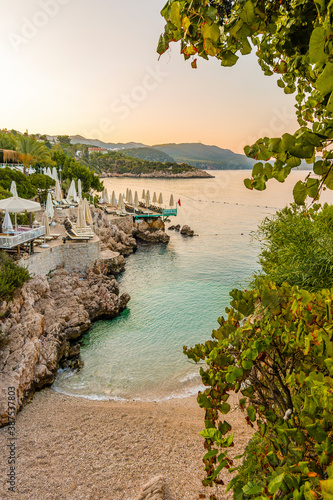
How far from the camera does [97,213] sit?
28.6 m

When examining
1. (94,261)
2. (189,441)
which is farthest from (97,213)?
(189,441)

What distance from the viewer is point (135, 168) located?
5714 inches

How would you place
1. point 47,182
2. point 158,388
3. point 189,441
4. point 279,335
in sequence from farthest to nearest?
1. point 47,182
2. point 158,388
3. point 189,441
4. point 279,335

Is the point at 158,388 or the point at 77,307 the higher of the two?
the point at 77,307

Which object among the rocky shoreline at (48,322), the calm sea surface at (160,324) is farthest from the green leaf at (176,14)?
the rocky shoreline at (48,322)

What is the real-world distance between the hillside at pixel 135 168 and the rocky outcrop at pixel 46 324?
122 meters

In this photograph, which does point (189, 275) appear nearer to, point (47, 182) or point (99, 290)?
point (99, 290)

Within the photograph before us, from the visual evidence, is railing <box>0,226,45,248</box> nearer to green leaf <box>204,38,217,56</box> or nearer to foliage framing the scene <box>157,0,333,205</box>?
foliage framing the scene <box>157,0,333,205</box>

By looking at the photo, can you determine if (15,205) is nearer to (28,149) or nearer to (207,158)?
(28,149)

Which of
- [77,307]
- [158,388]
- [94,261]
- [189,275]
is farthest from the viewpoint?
[189,275]

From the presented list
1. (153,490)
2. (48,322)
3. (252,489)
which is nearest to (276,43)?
(252,489)

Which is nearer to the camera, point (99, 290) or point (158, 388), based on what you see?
point (158, 388)

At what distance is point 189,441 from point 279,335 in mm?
6307

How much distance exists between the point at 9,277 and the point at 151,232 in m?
20.1
